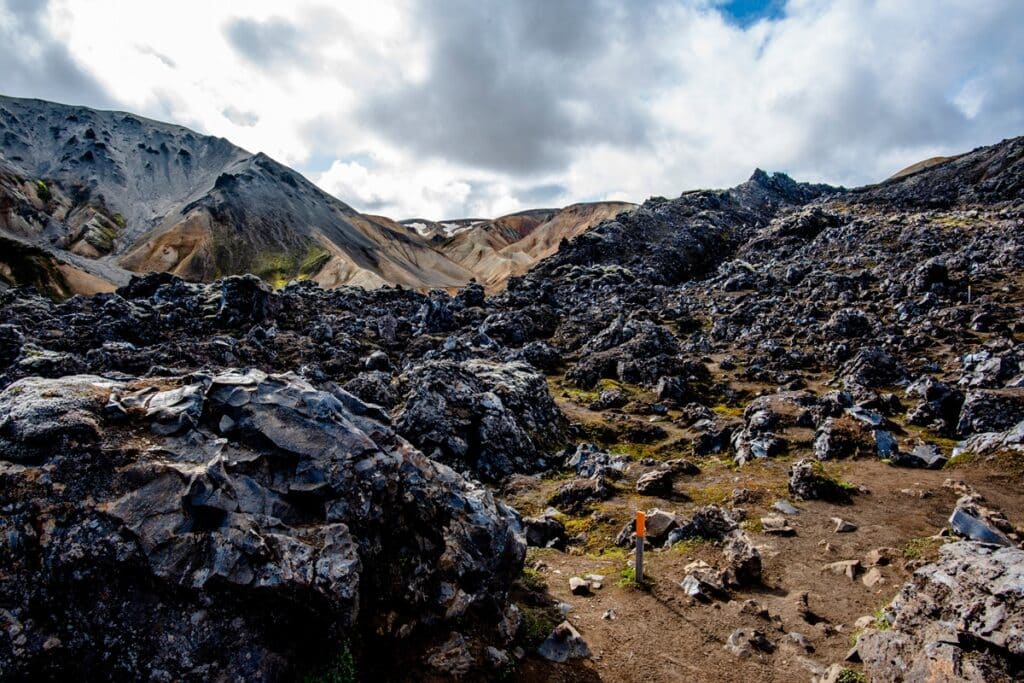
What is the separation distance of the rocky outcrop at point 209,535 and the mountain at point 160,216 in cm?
11999

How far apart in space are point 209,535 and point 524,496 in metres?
13.8

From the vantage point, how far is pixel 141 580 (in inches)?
248

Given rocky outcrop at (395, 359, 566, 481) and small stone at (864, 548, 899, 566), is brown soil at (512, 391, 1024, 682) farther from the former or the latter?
rocky outcrop at (395, 359, 566, 481)

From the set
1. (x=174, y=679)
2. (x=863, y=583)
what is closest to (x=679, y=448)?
(x=863, y=583)

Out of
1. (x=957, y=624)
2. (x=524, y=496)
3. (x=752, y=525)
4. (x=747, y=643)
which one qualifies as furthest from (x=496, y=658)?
(x=524, y=496)

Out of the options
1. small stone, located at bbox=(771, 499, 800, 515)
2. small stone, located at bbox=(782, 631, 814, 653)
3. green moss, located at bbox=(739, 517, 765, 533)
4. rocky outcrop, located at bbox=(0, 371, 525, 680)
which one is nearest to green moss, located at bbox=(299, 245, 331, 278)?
small stone, located at bbox=(771, 499, 800, 515)

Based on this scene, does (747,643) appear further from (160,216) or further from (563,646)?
(160,216)

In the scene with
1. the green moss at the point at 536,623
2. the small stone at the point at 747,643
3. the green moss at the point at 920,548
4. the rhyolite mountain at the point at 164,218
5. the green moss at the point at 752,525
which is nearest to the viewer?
the small stone at the point at 747,643

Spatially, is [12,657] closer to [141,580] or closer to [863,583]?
[141,580]

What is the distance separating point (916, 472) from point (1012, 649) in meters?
12.4

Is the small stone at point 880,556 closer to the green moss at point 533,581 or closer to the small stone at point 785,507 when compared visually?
the small stone at point 785,507

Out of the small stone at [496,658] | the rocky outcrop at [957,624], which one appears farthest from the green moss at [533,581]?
the rocky outcrop at [957,624]

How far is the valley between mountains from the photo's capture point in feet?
21.3

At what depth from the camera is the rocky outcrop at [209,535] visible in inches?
239
